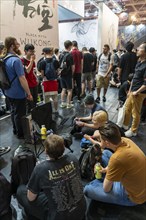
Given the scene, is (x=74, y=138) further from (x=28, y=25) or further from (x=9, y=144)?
(x=28, y=25)

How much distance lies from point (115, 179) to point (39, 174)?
1.85ft

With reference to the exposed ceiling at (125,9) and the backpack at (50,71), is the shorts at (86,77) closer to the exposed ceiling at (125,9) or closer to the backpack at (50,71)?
the backpack at (50,71)

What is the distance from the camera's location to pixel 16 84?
2.35 m

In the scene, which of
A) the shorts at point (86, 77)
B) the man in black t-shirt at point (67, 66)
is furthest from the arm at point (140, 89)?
the shorts at point (86, 77)

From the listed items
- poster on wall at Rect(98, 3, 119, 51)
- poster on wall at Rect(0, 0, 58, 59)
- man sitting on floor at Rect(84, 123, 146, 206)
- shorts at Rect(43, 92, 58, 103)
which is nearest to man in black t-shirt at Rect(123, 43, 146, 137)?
man sitting on floor at Rect(84, 123, 146, 206)

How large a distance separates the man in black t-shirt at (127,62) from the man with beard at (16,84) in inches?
82.3

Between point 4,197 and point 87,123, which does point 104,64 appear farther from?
point 4,197

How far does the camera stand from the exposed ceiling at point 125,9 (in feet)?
30.8

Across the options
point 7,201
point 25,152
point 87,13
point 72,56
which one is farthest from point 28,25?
point 87,13

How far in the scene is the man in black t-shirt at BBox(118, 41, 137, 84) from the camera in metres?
3.43

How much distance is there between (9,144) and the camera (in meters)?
2.59

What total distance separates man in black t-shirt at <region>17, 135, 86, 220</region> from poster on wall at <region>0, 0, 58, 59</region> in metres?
3.05

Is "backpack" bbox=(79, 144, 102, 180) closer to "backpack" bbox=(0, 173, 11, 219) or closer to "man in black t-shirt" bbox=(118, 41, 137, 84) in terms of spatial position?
"backpack" bbox=(0, 173, 11, 219)

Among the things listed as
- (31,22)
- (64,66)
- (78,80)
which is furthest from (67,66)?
(31,22)
